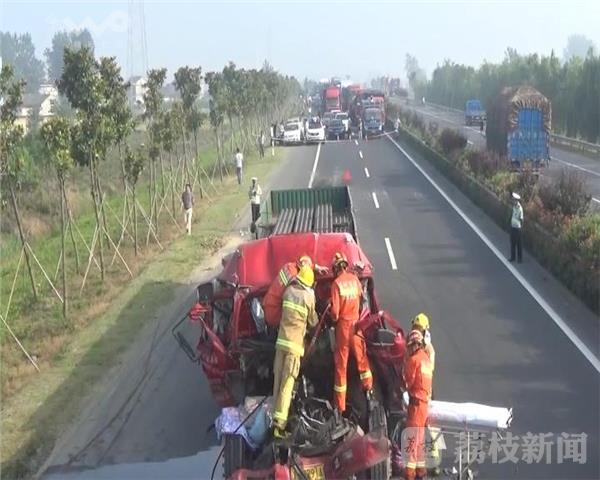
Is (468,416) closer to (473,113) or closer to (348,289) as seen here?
(348,289)

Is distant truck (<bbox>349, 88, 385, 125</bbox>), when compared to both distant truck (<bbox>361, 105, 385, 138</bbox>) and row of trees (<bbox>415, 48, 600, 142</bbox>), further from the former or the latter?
row of trees (<bbox>415, 48, 600, 142</bbox>)

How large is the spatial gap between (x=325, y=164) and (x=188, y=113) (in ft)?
34.6

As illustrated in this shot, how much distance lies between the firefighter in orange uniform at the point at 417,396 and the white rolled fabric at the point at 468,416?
1.23ft

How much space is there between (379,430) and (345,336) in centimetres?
98

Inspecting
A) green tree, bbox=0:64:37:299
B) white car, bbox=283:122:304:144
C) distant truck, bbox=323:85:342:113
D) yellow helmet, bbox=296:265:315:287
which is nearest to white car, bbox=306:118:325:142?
white car, bbox=283:122:304:144

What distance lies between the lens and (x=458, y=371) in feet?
37.0

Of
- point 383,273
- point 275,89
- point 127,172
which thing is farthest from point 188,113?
point 275,89

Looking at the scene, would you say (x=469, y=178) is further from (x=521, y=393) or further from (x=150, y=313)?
(x=521, y=393)

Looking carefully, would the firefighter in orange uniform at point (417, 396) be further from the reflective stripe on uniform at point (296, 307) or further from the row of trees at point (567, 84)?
the row of trees at point (567, 84)

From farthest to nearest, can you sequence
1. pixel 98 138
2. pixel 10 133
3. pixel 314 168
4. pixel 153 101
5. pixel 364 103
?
pixel 364 103, pixel 314 168, pixel 153 101, pixel 98 138, pixel 10 133

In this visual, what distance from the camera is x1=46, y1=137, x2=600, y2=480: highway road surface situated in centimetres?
930

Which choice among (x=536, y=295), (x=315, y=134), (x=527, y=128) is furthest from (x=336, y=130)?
(x=536, y=295)

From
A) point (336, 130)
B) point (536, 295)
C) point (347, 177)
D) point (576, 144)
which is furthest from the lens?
point (336, 130)

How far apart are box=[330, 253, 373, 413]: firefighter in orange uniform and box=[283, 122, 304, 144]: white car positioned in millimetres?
43201
